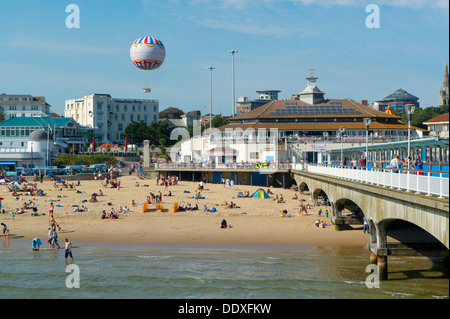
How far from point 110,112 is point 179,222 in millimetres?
93079

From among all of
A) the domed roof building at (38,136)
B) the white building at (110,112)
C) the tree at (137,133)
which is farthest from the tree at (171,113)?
the domed roof building at (38,136)

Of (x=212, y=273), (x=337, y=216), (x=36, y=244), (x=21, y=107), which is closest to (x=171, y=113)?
(x=21, y=107)

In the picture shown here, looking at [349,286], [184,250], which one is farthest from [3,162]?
[349,286]

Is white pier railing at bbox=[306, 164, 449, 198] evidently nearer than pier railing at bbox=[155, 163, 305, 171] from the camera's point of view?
Yes

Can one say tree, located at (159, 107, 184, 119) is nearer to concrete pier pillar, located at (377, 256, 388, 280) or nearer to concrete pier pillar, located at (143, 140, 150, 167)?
concrete pier pillar, located at (143, 140, 150, 167)

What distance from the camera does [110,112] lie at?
126m

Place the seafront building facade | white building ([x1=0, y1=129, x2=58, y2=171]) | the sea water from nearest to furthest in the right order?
1. the sea water
2. the seafront building facade
3. white building ([x1=0, y1=129, x2=58, y2=171])

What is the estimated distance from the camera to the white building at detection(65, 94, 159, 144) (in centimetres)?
12350

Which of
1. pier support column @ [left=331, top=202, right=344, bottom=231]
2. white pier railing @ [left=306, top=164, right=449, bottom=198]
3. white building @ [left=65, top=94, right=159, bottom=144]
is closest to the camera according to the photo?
white pier railing @ [left=306, top=164, right=449, bottom=198]

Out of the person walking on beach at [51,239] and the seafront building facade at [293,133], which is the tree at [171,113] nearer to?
the seafront building facade at [293,133]

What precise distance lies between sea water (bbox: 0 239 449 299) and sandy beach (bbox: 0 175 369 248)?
207 centimetres

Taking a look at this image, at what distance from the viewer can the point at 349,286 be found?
2222cm

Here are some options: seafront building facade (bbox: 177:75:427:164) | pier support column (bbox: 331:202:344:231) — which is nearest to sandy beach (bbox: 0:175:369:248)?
pier support column (bbox: 331:202:344:231)
